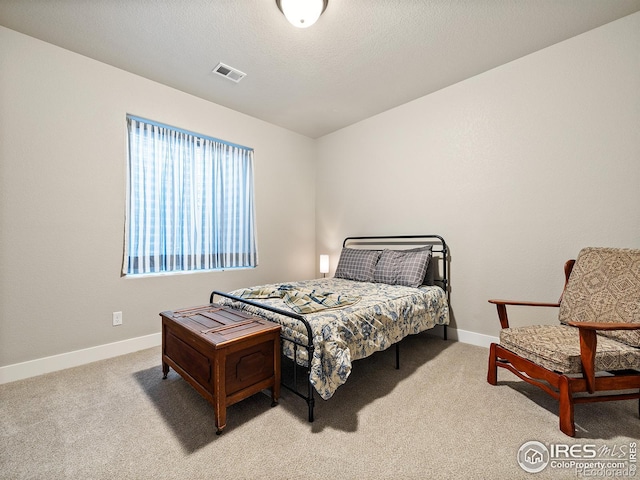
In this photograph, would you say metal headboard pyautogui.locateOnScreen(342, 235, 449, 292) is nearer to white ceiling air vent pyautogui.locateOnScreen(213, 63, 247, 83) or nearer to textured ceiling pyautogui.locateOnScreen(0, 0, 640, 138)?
textured ceiling pyautogui.locateOnScreen(0, 0, 640, 138)

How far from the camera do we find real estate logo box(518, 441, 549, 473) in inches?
54.9

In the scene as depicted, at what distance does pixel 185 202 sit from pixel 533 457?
3.53 metres

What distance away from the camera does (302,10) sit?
1.97 m

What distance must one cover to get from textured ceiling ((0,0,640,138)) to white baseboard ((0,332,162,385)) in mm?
2671

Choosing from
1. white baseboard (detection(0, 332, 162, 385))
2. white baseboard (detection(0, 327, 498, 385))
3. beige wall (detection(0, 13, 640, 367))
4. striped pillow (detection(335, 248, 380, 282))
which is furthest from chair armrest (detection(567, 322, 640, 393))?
white baseboard (detection(0, 332, 162, 385))

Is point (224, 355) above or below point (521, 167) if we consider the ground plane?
below

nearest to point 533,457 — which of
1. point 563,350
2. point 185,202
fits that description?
point 563,350

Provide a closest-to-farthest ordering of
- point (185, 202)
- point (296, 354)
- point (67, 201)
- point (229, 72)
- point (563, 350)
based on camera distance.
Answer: point (563, 350) → point (296, 354) → point (67, 201) → point (229, 72) → point (185, 202)

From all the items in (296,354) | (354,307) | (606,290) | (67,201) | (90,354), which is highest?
(67,201)

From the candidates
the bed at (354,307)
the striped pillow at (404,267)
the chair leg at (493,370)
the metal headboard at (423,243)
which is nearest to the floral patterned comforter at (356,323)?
the bed at (354,307)

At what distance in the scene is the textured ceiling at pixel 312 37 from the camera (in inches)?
82.4

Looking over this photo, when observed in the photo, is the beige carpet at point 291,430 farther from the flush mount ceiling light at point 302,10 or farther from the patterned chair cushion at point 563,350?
the flush mount ceiling light at point 302,10

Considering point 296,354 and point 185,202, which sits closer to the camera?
point 296,354

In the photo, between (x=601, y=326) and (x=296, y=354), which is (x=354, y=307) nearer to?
(x=296, y=354)
